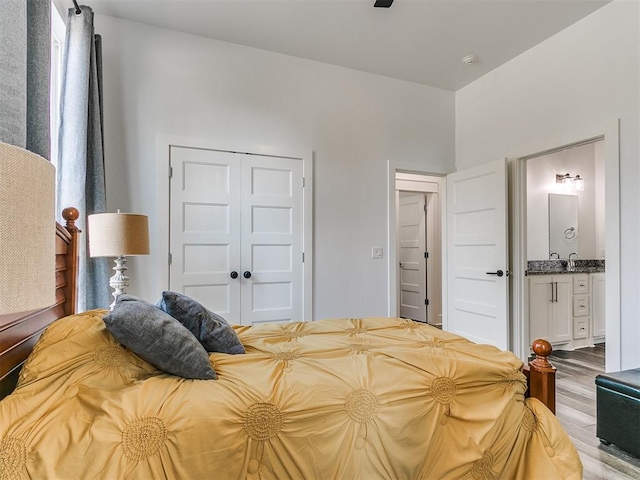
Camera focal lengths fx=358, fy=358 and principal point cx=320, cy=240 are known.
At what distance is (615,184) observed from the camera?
258 cm

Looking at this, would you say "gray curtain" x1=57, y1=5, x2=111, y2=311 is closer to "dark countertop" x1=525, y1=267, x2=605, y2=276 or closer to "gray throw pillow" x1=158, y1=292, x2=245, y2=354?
"gray throw pillow" x1=158, y1=292, x2=245, y2=354

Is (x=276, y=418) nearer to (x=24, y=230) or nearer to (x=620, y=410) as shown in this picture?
(x=24, y=230)

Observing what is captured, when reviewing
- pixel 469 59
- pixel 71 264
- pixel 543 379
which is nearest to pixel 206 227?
pixel 71 264

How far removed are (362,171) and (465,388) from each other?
2691mm

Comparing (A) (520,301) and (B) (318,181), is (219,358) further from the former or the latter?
(A) (520,301)

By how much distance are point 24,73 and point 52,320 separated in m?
1.03

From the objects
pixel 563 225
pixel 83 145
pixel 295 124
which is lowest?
pixel 563 225

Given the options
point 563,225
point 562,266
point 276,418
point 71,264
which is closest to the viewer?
point 276,418

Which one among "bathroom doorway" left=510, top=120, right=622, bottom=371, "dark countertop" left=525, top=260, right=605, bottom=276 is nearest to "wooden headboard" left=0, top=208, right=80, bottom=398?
"bathroom doorway" left=510, top=120, right=622, bottom=371

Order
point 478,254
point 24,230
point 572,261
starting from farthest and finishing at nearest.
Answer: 1. point 572,261
2. point 478,254
3. point 24,230

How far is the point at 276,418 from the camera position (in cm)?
108

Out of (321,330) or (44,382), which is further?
(321,330)

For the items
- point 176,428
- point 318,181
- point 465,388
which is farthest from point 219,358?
point 318,181

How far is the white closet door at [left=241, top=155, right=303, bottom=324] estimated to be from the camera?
320 cm
